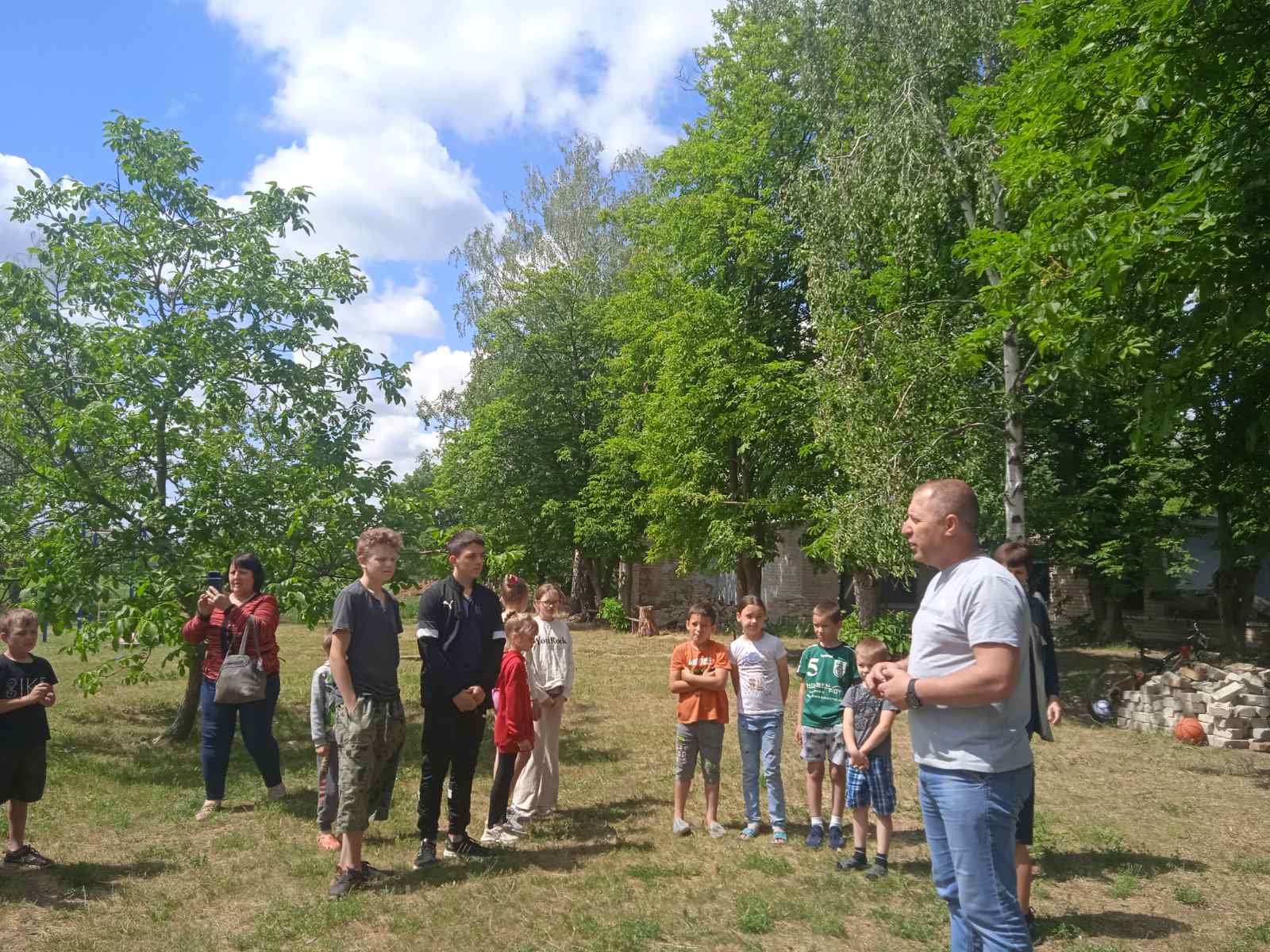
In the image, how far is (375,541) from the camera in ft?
16.9

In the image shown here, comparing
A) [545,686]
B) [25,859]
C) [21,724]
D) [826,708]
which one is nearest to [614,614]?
[545,686]

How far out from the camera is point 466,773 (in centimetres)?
571

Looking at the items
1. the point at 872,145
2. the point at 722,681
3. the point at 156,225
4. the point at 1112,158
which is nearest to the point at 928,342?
the point at 872,145

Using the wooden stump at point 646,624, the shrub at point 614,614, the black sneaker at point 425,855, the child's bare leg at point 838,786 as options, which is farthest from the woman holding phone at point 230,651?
the shrub at point 614,614

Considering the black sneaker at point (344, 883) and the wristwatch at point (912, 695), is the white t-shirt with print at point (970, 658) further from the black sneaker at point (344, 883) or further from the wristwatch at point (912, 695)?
the black sneaker at point (344, 883)

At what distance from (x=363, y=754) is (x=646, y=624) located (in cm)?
2164

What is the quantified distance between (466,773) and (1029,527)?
1755 cm

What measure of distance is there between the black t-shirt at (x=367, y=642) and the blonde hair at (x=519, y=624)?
1.14m

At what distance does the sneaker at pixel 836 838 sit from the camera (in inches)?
241

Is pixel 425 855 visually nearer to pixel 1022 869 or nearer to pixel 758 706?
pixel 758 706

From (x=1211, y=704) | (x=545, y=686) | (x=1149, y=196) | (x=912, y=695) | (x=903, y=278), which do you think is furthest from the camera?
(x=903, y=278)

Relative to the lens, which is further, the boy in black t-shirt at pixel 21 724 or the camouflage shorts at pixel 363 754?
the boy in black t-shirt at pixel 21 724

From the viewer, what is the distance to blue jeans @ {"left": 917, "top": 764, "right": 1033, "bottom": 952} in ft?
9.62

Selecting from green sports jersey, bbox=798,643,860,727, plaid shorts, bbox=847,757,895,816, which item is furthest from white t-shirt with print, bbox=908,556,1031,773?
green sports jersey, bbox=798,643,860,727
